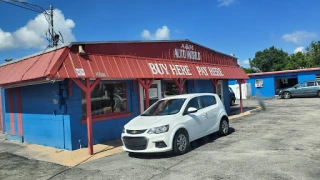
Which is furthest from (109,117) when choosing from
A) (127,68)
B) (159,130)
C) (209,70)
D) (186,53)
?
(209,70)

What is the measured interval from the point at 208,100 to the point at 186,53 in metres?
5.79

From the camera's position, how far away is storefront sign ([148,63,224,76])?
12256 mm

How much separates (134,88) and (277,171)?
7.53m

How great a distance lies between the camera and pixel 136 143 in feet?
25.8

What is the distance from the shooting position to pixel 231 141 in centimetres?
941

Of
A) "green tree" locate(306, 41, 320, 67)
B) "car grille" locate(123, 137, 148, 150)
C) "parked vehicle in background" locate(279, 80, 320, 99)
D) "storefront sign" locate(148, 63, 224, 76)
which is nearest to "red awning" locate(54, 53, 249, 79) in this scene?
"storefront sign" locate(148, 63, 224, 76)

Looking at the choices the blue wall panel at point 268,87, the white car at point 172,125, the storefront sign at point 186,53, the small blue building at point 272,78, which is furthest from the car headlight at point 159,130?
the blue wall panel at point 268,87

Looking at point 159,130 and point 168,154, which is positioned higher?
point 159,130

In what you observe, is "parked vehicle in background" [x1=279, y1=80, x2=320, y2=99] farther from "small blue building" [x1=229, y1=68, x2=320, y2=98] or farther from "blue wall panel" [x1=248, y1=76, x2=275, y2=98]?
"blue wall panel" [x1=248, y1=76, x2=275, y2=98]

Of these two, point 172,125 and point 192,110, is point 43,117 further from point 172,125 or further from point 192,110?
point 192,110

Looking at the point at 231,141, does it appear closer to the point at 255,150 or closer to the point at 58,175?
the point at 255,150

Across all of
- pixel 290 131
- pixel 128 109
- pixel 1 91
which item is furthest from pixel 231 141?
pixel 1 91

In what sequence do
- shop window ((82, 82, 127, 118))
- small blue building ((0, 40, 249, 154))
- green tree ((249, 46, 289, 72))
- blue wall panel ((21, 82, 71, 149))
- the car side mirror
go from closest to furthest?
1. the car side mirror
2. small blue building ((0, 40, 249, 154))
3. blue wall panel ((21, 82, 71, 149))
4. shop window ((82, 82, 127, 118))
5. green tree ((249, 46, 289, 72))

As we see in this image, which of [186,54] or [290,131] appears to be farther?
[186,54]
